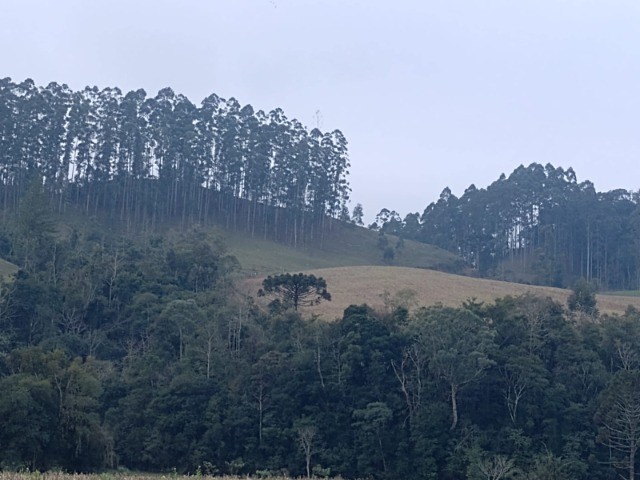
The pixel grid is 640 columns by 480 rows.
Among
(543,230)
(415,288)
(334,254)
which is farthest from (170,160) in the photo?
(543,230)

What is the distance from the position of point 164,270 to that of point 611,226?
6575cm

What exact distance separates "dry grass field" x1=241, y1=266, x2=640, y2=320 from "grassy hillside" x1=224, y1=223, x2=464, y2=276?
558cm

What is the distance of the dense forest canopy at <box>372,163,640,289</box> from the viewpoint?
10825cm

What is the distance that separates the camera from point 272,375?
54.6 metres

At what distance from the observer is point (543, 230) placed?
114 m

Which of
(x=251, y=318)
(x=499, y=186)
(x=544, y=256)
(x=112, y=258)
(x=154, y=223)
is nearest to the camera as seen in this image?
(x=251, y=318)

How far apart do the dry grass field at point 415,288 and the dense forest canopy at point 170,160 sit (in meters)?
20.4

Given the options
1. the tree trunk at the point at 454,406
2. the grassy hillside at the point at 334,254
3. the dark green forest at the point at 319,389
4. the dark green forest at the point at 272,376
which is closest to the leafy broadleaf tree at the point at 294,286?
the dark green forest at the point at 272,376

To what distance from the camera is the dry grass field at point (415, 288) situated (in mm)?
77312

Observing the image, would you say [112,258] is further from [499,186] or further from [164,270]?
[499,186]

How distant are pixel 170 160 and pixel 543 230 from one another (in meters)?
51.0

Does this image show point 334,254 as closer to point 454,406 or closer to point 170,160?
point 170,160

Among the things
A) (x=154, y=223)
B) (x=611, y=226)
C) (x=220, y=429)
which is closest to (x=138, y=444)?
(x=220, y=429)

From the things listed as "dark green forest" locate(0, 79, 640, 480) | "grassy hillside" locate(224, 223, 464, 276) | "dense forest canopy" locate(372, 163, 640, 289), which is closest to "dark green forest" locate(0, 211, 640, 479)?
"dark green forest" locate(0, 79, 640, 480)
